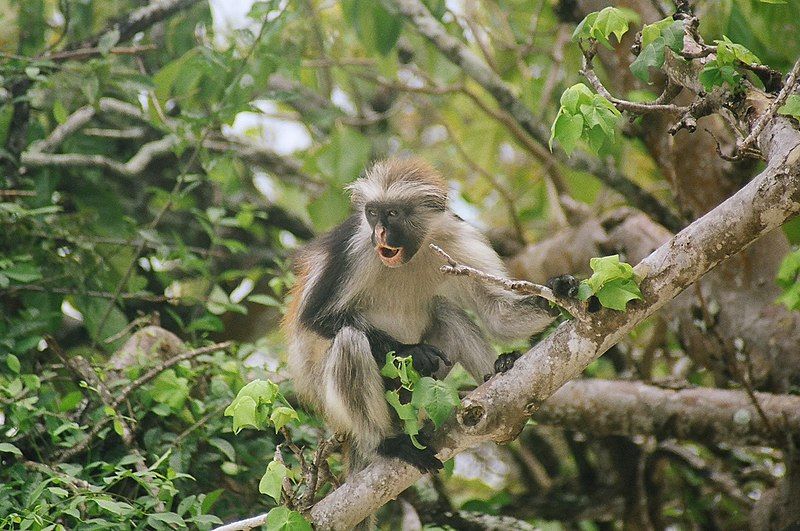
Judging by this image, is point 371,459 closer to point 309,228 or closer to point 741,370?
point 741,370

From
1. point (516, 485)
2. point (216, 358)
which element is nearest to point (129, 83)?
point (216, 358)

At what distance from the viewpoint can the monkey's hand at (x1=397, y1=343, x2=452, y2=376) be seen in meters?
4.71

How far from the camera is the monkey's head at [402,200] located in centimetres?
516

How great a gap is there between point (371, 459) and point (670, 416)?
92.8 inches

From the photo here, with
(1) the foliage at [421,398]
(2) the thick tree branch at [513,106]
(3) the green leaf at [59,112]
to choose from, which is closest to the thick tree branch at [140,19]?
(3) the green leaf at [59,112]

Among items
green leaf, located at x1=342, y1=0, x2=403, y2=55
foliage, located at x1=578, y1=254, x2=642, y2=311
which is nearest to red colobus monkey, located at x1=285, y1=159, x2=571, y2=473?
foliage, located at x1=578, y1=254, x2=642, y2=311

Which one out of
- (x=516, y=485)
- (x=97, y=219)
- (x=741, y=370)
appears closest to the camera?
(x=741, y=370)

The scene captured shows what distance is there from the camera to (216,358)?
542 centimetres

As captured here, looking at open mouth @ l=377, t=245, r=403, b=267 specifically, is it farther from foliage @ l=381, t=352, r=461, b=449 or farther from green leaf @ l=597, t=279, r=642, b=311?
green leaf @ l=597, t=279, r=642, b=311

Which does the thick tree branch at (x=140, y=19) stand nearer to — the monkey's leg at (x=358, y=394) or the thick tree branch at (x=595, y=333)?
the monkey's leg at (x=358, y=394)

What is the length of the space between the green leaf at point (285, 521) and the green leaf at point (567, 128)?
6.04 feet

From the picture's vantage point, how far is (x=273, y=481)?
3.52m

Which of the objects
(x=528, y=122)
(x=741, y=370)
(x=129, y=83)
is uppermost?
(x=129, y=83)

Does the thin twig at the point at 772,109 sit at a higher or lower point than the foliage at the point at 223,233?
higher
